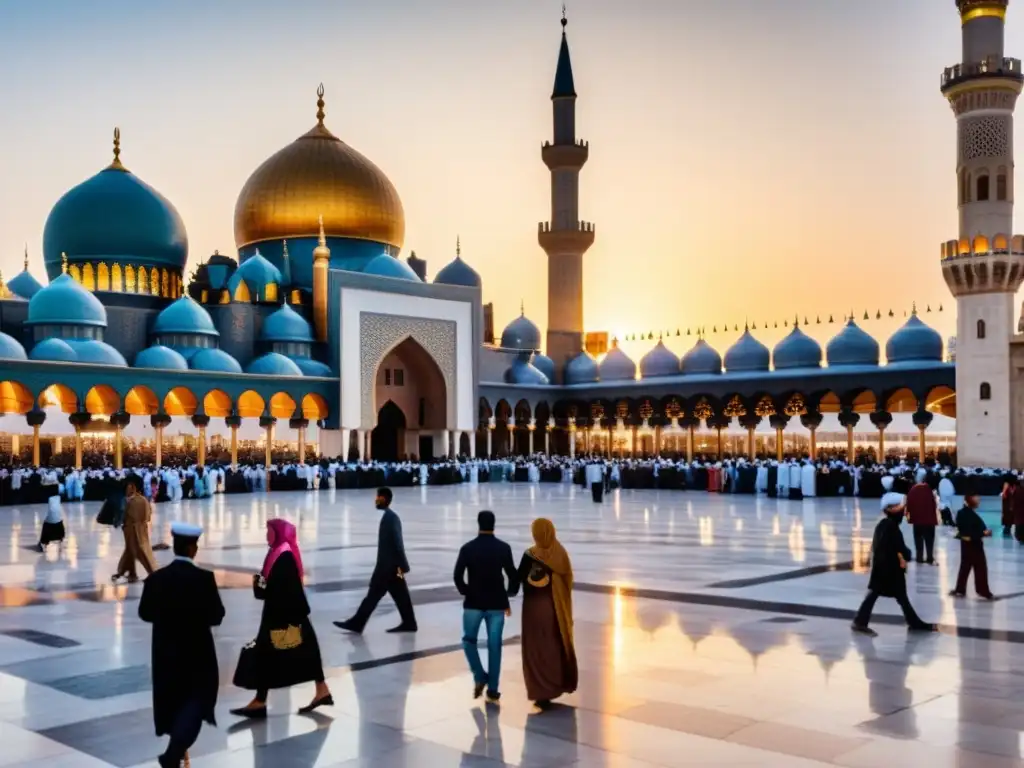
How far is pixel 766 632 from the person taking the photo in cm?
618

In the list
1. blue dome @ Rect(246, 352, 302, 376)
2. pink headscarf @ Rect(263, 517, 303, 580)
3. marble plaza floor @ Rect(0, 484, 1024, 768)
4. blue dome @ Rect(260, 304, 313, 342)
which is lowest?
marble plaza floor @ Rect(0, 484, 1024, 768)

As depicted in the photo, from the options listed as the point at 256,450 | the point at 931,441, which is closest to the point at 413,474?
the point at 256,450

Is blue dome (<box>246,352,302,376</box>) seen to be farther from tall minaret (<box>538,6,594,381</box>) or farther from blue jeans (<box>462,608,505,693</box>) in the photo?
blue jeans (<box>462,608,505,693</box>)

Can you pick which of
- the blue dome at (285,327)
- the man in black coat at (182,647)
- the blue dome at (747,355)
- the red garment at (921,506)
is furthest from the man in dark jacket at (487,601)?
the blue dome at (747,355)

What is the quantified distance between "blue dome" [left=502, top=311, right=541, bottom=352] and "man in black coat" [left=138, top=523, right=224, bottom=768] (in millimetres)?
34480

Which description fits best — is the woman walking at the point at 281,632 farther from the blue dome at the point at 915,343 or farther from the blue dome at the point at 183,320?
the blue dome at the point at 915,343

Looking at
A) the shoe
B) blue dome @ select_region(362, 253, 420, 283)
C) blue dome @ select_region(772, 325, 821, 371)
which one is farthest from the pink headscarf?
blue dome @ select_region(772, 325, 821, 371)

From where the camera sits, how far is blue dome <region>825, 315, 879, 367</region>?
1143 inches

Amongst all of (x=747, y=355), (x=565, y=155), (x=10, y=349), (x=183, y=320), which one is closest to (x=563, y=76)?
(x=565, y=155)

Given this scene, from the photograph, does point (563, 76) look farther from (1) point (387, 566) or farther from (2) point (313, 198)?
(1) point (387, 566)

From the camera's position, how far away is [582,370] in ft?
118

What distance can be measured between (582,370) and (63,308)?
1712 cm

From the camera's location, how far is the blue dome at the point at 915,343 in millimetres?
27812

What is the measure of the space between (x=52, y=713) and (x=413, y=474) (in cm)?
2093
